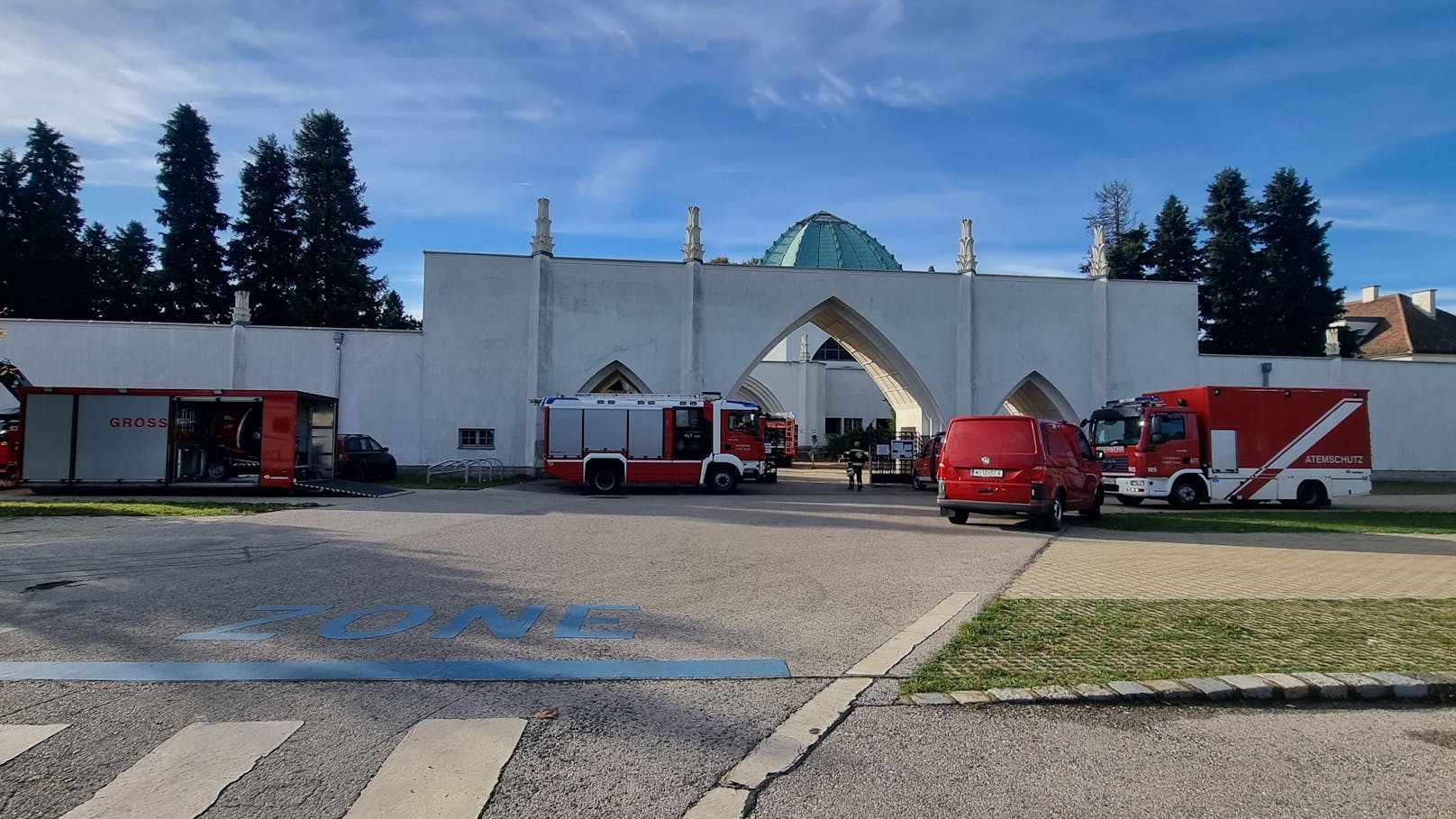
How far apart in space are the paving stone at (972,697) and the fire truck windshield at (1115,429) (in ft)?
59.0

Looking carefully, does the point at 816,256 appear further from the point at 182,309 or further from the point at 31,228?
the point at 31,228

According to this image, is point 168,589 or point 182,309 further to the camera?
point 182,309

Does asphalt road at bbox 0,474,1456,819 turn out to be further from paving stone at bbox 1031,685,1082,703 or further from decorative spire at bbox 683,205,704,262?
decorative spire at bbox 683,205,704,262

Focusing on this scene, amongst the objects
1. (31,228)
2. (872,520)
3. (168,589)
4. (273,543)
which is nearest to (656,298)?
(872,520)

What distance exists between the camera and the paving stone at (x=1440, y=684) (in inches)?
204

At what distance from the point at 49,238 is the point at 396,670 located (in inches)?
1994

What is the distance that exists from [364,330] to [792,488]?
1747 cm

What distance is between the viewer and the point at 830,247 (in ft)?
177

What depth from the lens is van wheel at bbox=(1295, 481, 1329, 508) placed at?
2100cm

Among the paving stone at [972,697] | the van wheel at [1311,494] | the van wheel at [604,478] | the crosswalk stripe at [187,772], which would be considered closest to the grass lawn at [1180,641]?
the paving stone at [972,697]

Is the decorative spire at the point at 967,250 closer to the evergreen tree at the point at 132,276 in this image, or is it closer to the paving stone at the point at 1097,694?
the paving stone at the point at 1097,694

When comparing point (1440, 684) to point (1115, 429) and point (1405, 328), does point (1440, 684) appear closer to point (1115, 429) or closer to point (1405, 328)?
point (1115, 429)

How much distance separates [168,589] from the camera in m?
8.23

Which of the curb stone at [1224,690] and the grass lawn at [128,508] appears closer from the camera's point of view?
the curb stone at [1224,690]
